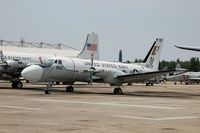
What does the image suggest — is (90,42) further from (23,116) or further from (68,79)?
(23,116)

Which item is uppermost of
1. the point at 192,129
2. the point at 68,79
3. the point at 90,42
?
the point at 90,42

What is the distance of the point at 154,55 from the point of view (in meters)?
45.4

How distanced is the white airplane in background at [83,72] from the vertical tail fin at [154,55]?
5.57 m

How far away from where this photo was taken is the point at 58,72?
111 ft

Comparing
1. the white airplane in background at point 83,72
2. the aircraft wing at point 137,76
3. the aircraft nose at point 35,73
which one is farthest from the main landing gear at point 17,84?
the aircraft wing at point 137,76

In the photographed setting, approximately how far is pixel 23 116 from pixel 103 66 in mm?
21614

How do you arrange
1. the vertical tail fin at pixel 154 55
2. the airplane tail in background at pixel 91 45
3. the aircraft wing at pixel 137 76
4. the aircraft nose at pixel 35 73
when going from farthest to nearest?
the airplane tail in background at pixel 91 45
the vertical tail fin at pixel 154 55
the aircraft wing at pixel 137 76
the aircraft nose at pixel 35 73

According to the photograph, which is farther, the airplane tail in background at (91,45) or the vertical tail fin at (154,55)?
the airplane tail in background at (91,45)

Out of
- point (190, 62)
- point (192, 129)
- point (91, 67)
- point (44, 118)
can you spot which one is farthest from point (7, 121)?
point (190, 62)

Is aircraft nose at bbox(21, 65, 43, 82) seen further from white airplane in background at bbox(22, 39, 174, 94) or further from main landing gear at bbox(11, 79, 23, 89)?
main landing gear at bbox(11, 79, 23, 89)

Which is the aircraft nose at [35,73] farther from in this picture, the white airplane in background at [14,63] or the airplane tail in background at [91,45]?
the airplane tail in background at [91,45]

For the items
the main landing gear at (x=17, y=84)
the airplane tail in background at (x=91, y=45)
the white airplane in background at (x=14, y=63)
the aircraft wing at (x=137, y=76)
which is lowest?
the main landing gear at (x=17, y=84)

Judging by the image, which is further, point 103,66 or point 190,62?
point 190,62

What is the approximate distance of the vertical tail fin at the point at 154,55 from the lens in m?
44.7
